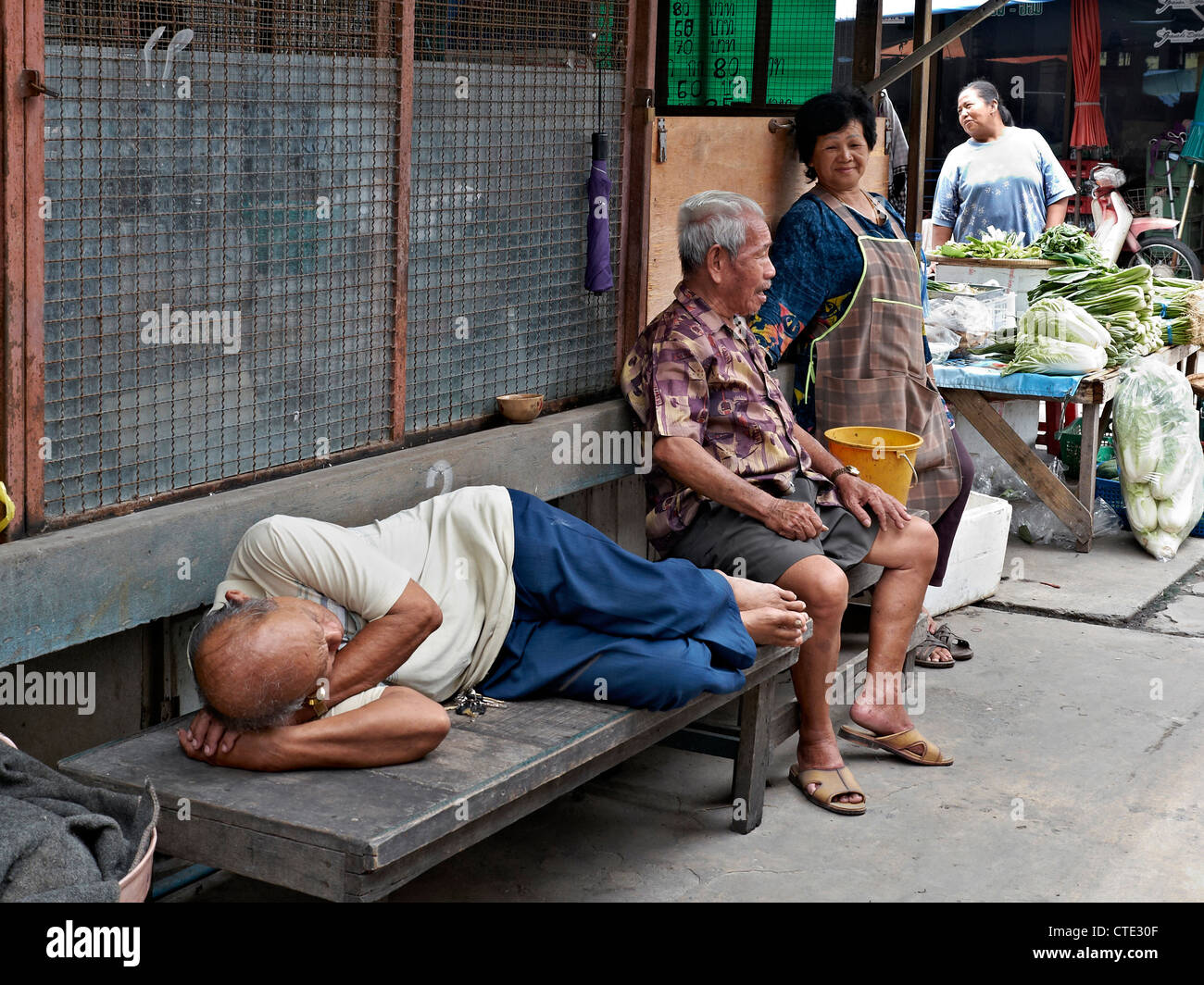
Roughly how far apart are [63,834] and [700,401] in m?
2.28

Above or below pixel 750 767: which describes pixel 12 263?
above

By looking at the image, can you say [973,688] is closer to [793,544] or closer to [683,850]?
[793,544]

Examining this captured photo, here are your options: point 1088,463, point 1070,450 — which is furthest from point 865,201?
point 1070,450

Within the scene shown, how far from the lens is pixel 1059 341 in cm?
654

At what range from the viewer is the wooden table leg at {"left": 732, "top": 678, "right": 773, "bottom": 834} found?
12.4ft

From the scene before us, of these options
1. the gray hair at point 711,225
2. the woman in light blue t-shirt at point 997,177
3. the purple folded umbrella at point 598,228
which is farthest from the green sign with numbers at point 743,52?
the woman in light blue t-shirt at point 997,177

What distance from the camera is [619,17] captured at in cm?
444

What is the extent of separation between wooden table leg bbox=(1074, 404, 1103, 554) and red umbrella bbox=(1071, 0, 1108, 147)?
6.96 metres

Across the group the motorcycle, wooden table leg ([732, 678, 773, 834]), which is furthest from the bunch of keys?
the motorcycle

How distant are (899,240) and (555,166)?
1282 mm

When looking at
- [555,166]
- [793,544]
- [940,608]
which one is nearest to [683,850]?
[793,544]

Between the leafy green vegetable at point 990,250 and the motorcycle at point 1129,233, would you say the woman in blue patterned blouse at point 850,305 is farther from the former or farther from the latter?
the motorcycle at point 1129,233

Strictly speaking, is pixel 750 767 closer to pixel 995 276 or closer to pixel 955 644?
pixel 955 644

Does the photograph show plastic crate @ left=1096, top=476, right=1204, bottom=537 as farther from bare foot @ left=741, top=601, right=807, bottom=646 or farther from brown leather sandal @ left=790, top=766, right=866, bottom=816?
bare foot @ left=741, top=601, right=807, bottom=646
